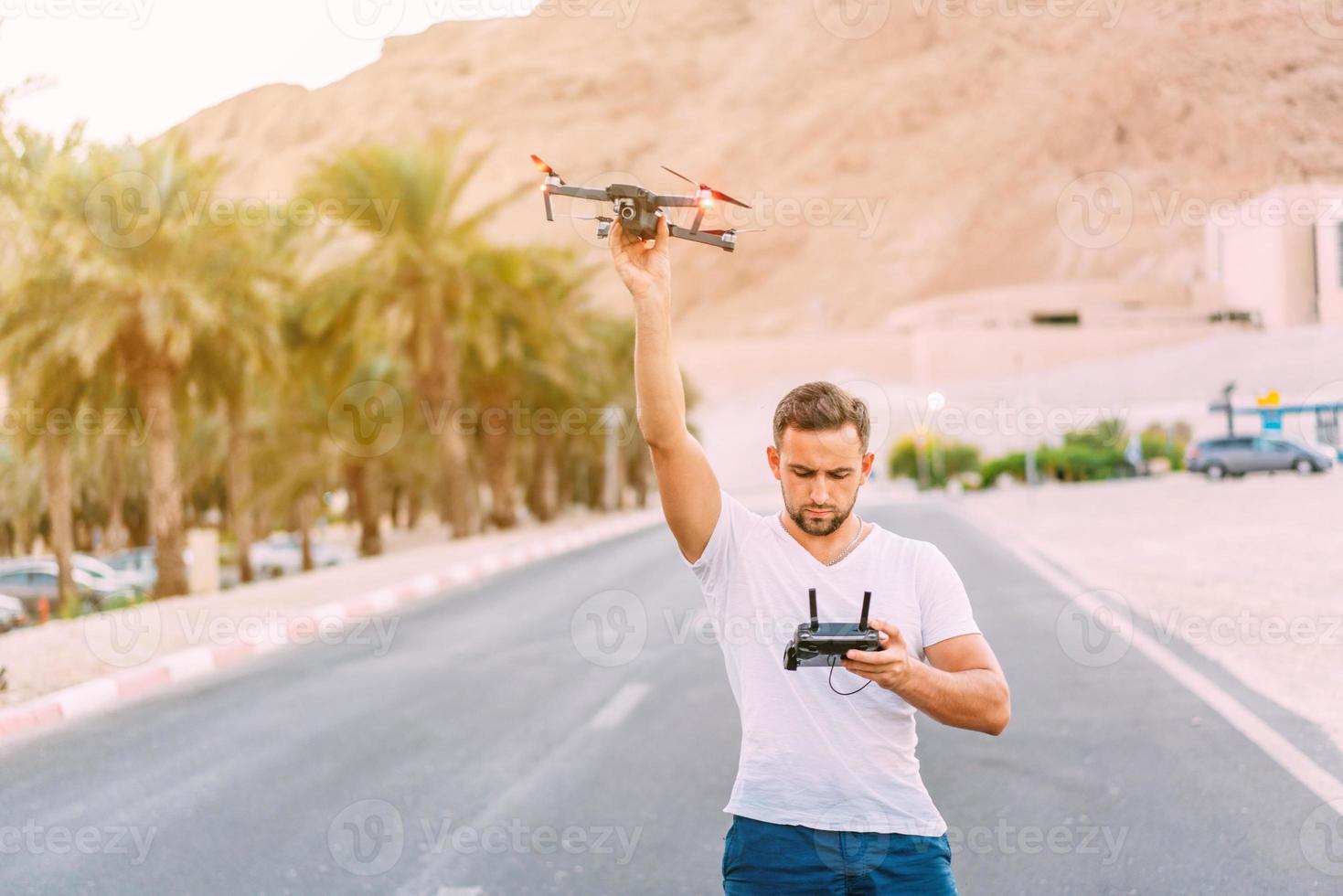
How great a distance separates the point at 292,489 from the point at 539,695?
2596 cm

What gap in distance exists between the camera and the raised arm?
2.73 meters

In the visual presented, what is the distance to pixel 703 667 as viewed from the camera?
11.1 m

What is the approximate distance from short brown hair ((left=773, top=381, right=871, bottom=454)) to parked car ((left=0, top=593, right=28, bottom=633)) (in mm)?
23461

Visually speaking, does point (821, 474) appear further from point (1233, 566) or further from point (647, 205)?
point (1233, 566)

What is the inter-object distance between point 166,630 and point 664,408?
1367 cm

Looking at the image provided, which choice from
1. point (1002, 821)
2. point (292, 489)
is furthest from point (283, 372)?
point (1002, 821)

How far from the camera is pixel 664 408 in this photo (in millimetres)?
2727

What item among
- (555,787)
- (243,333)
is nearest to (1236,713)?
(555,787)

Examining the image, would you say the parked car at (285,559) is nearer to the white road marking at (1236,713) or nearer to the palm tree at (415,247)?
the palm tree at (415,247)

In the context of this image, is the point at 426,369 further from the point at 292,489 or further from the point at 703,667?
the point at 703,667

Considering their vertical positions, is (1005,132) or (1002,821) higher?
(1005,132)

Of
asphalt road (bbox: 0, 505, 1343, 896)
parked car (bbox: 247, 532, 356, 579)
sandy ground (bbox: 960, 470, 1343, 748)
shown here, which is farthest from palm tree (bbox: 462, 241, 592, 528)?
asphalt road (bbox: 0, 505, 1343, 896)

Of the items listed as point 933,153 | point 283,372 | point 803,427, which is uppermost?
point 933,153

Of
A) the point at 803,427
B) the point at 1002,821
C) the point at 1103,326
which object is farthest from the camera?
the point at 1103,326
